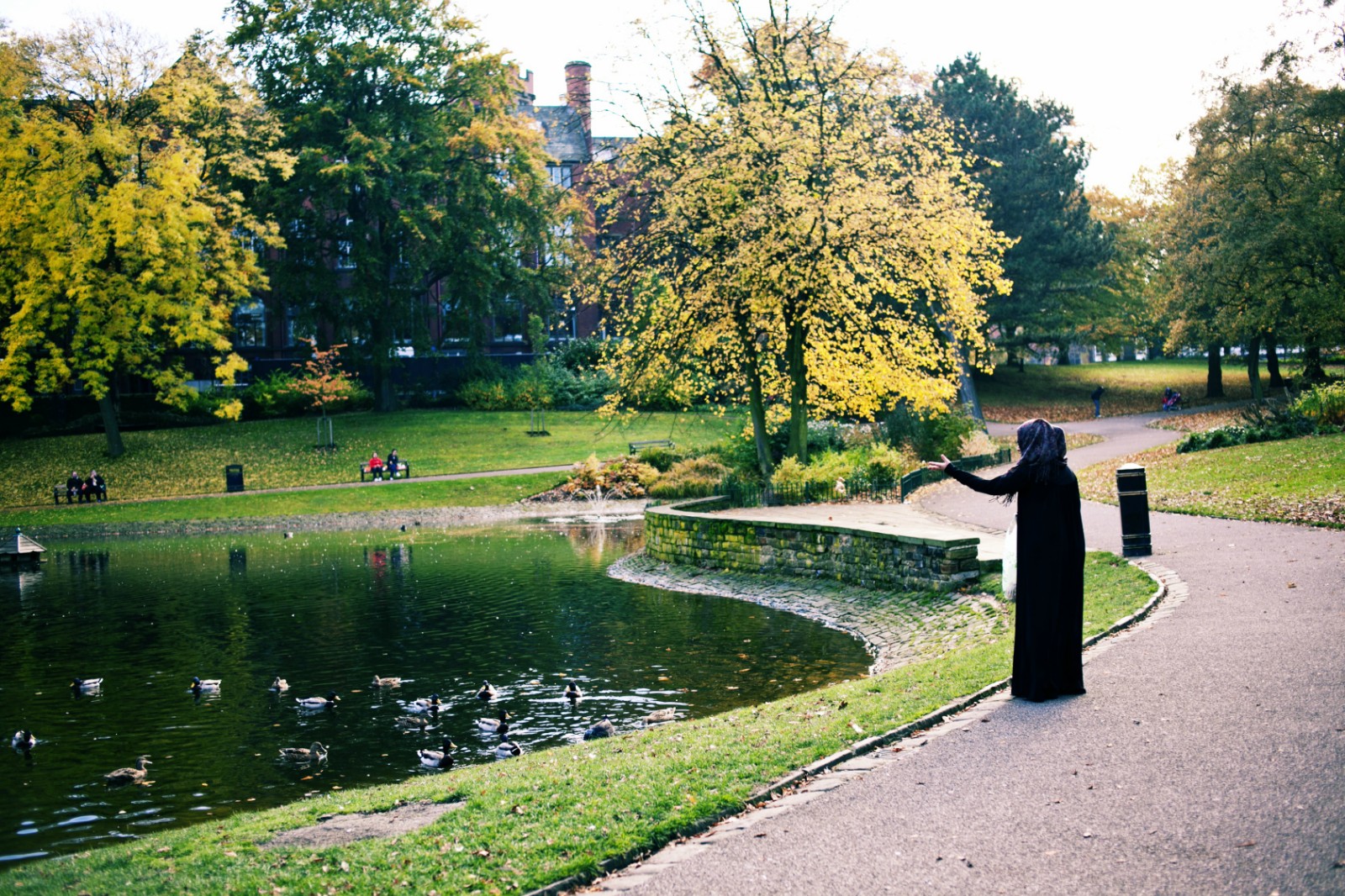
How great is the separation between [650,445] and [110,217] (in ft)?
66.3

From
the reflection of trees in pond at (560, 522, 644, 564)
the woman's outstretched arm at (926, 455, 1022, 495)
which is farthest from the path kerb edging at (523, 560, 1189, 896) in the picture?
the reflection of trees in pond at (560, 522, 644, 564)

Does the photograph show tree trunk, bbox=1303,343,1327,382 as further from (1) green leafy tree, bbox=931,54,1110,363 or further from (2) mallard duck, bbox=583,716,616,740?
(2) mallard duck, bbox=583,716,616,740

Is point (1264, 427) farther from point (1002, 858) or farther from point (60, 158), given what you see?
point (60, 158)

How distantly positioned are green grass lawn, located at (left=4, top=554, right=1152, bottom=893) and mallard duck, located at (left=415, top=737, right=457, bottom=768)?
0.39 meters

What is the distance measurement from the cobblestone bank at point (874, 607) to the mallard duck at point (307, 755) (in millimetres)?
5657

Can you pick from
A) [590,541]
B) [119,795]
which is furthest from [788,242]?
[119,795]

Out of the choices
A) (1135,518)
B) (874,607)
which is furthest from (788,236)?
(1135,518)

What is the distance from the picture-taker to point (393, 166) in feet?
148

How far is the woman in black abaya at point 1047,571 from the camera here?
7.96 metres

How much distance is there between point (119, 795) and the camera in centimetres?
864

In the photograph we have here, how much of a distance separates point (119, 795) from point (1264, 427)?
1025 inches

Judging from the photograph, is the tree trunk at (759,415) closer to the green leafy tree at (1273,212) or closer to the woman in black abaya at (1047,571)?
the woman in black abaya at (1047,571)

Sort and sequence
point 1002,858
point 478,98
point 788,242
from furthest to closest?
point 478,98 < point 788,242 < point 1002,858

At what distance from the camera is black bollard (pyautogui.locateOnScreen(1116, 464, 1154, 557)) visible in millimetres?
14805
